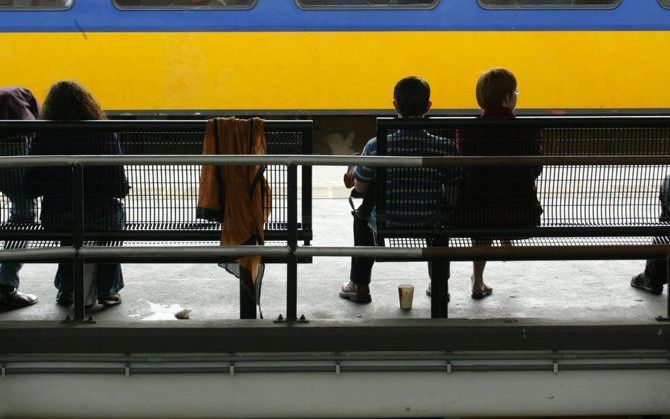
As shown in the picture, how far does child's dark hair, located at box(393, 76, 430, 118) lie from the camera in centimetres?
459

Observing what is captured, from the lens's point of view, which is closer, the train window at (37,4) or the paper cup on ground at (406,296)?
the paper cup on ground at (406,296)

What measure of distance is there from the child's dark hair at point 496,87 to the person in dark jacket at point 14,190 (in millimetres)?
2415

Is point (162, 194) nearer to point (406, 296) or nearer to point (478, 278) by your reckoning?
point (406, 296)

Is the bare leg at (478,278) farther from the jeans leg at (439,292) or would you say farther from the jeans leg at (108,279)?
the jeans leg at (108,279)

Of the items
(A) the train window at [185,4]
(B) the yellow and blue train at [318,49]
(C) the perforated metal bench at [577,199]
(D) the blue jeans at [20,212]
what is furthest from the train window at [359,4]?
(D) the blue jeans at [20,212]

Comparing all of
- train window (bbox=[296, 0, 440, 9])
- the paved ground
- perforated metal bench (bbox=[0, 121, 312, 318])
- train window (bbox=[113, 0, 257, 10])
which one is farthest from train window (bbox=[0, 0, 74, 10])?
perforated metal bench (bbox=[0, 121, 312, 318])

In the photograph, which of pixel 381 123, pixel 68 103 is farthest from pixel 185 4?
pixel 381 123

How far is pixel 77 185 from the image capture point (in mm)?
3969

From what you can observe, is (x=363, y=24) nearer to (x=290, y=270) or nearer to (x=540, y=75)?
(x=540, y=75)

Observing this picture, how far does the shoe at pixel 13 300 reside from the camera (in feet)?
15.5

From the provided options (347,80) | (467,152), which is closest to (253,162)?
(467,152)

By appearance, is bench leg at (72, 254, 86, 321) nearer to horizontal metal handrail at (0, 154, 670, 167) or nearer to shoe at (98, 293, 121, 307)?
horizontal metal handrail at (0, 154, 670, 167)

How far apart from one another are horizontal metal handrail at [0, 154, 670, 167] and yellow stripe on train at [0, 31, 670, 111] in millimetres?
7893

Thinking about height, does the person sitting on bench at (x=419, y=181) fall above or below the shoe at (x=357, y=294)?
above
